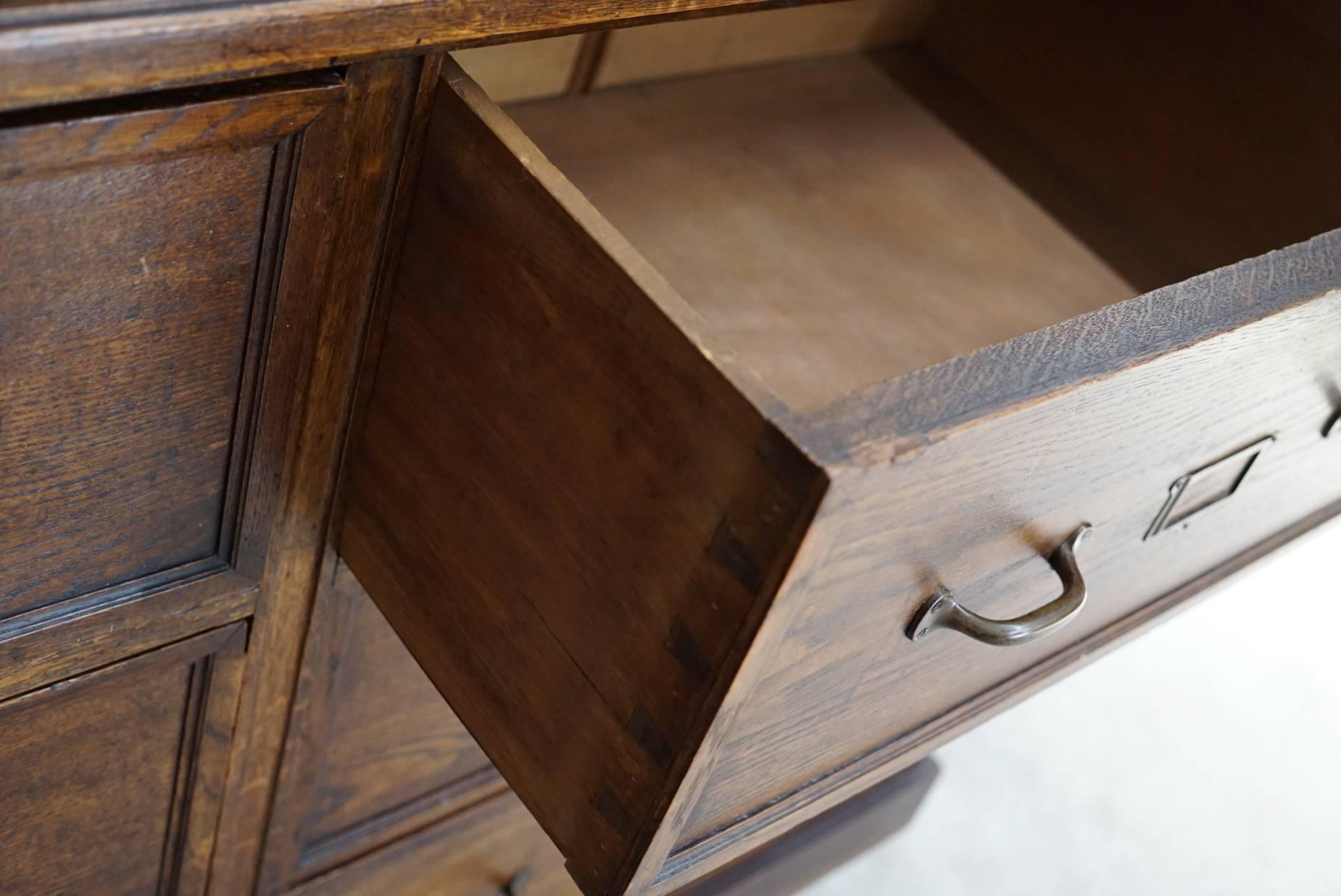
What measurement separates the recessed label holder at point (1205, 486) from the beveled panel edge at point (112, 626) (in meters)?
0.40

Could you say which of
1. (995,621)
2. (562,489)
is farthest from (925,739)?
(562,489)

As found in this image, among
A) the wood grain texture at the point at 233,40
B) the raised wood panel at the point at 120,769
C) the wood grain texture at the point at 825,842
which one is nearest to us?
the wood grain texture at the point at 233,40

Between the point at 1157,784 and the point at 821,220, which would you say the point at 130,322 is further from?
the point at 1157,784

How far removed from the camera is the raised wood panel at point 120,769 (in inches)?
22.3

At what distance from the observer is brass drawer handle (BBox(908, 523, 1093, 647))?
466mm

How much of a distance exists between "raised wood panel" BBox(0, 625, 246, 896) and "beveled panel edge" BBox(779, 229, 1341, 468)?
1.13ft

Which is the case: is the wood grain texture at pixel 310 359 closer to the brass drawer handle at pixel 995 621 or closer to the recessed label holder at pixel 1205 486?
the brass drawer handle at pixel 995 621

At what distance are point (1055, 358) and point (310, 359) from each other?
0.28 metres

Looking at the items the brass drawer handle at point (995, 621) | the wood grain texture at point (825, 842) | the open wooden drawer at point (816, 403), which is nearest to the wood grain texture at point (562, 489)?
the open wooden drawer at point (816, 403)

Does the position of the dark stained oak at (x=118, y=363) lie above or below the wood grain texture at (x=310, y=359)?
A: below

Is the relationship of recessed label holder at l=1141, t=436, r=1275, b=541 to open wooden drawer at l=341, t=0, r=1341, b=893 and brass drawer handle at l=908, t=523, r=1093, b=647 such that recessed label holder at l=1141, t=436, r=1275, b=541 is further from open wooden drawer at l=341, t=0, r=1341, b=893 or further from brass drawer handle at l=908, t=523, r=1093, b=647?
brass drawer handle at l=908, t=523, r=1093, b=647

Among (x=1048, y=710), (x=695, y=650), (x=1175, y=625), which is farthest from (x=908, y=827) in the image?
(x=695, y=650)

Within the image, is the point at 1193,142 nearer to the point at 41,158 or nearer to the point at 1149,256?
→ the point at 1149,256

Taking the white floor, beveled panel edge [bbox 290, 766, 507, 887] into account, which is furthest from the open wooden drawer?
the white floor
